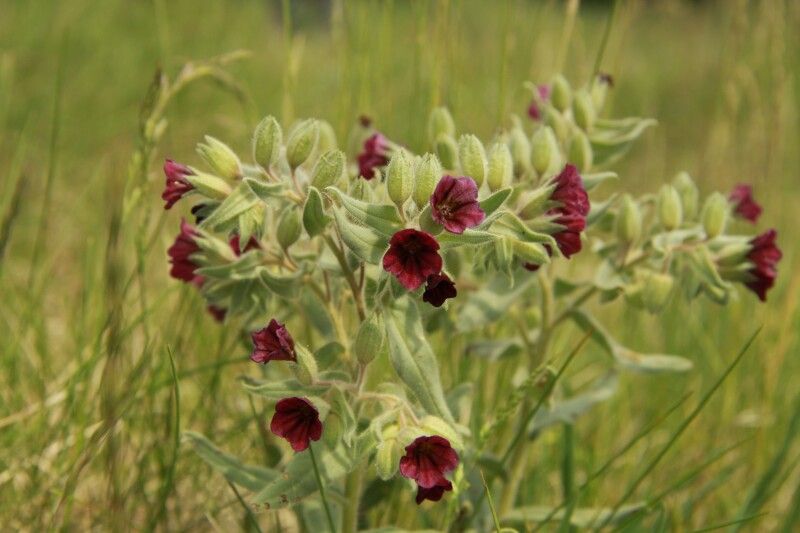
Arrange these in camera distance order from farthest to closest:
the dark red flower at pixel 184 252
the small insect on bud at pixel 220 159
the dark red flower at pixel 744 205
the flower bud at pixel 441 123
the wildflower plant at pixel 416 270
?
the dark red flower at pixel 744 205 < the flower bud at pixel 441 123 < the dark red flower at pixel 184 252 < the small insect on bud at pixel 220 159 < the wildflower plant at pixel 416 270

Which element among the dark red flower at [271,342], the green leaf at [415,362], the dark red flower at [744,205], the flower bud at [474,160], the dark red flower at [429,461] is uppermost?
the flower bud at [474,160]

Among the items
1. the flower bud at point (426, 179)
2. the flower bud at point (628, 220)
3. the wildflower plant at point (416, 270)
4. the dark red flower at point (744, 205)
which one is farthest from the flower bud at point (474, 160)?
the dark red flower at point (744, 205)

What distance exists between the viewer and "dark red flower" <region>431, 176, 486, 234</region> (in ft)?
4.17

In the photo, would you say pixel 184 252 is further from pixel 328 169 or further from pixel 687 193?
pixel 687 193

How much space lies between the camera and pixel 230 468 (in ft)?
5.04

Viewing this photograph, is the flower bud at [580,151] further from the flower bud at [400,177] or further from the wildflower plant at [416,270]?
the flower bud at [400,177]

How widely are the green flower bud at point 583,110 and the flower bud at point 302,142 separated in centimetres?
56

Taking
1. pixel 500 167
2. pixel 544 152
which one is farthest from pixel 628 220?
pixel 500 167

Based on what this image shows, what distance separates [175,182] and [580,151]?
0.72 m

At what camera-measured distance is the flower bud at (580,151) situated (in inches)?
68.6

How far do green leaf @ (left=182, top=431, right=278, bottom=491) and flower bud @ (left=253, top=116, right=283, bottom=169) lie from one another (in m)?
0.44

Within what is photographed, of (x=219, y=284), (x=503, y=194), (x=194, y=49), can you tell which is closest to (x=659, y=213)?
(x=503, y=194)

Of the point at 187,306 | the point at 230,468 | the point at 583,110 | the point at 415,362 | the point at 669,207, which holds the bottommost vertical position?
the point at 187,306

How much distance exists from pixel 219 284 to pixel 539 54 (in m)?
2.07
